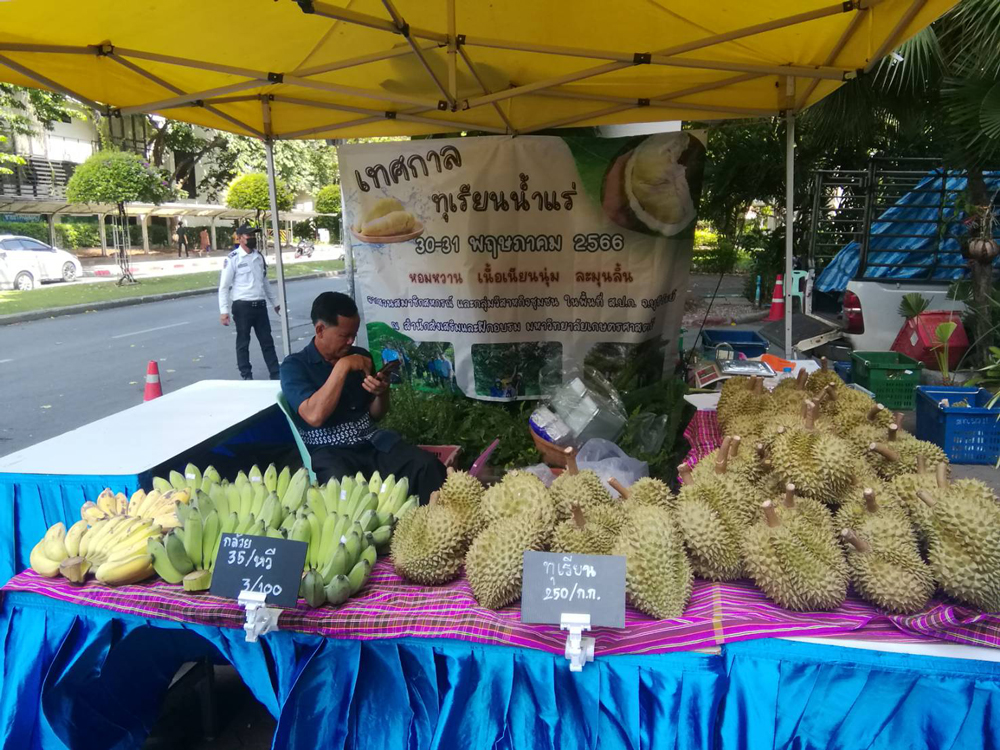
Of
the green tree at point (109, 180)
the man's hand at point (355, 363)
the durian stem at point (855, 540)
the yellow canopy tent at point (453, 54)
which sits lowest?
the durian stem at point (855, 540)

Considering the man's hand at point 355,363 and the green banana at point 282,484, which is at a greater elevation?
the man's hand at point 355,363

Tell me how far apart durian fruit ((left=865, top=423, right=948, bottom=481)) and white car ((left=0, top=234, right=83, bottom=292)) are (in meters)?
21.1

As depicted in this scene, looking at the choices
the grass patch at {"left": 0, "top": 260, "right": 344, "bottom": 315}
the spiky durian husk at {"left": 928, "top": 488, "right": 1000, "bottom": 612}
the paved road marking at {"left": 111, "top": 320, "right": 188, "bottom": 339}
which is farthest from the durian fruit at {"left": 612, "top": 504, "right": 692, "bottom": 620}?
the grass patch at {"left": 0, "top": 260, "right": 344, "bottom": 315}

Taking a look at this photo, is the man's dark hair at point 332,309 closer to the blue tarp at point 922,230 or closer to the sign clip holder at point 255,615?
the sign clip holder at point 255,615

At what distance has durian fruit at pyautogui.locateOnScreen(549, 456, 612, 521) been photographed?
183cm

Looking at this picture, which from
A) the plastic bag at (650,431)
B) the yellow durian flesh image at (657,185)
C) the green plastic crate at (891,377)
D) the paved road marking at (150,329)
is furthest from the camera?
the paved road marking at (150,329)

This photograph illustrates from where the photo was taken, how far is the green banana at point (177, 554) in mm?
1744

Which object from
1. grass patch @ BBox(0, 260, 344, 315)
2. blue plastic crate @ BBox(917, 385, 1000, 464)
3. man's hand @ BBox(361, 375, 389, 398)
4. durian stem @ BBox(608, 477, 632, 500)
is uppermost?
grass patch @ BBox(0, 260, 344, 315)

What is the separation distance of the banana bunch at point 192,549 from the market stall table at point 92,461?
0.95 meters

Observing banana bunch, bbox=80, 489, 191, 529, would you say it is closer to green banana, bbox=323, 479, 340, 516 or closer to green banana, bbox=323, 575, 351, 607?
green banana, bbox=323, 479, 340, 516

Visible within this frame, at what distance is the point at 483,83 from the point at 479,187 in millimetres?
769

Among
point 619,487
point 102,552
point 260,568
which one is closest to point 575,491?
point 619,487

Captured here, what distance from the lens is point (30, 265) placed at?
62.8ft

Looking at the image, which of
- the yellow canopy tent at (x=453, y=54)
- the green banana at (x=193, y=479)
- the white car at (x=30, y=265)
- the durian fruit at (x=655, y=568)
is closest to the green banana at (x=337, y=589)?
the durian fruit at (x=655, y=568)
